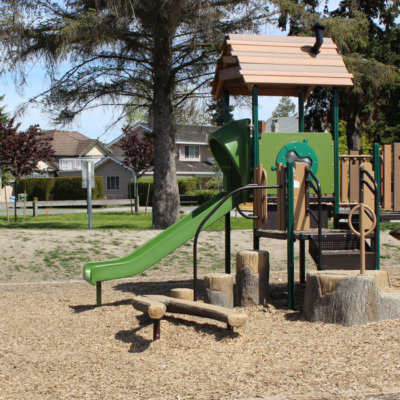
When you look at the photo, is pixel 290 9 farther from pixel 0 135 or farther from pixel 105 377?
pixel 0 135

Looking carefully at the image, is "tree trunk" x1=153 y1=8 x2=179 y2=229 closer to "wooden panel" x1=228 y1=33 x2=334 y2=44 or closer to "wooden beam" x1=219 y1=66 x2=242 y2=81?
"wooden beam" x1=219 y1=66 x2=242 y2=81

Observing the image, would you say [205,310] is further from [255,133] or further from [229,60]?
[229,60]

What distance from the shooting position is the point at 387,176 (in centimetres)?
633

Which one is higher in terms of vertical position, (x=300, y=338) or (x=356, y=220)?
(x=356, y=220)

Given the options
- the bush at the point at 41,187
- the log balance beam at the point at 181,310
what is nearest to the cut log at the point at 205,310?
the log balance beam at the point at 181,310

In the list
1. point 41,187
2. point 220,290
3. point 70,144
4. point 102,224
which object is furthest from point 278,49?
point 70,144

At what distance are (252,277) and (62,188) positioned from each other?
34480mm

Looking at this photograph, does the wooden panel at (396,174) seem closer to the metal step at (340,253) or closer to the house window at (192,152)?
the metal step at (340,253)

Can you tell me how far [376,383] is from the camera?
3.60 meters

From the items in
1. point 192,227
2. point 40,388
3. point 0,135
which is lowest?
point 40,388

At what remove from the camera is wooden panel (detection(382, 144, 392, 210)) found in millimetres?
6332

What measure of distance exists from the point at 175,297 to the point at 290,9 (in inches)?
409

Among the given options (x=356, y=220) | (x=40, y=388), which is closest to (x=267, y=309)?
(x=356, y=220)

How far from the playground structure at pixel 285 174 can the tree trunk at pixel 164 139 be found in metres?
7.62
